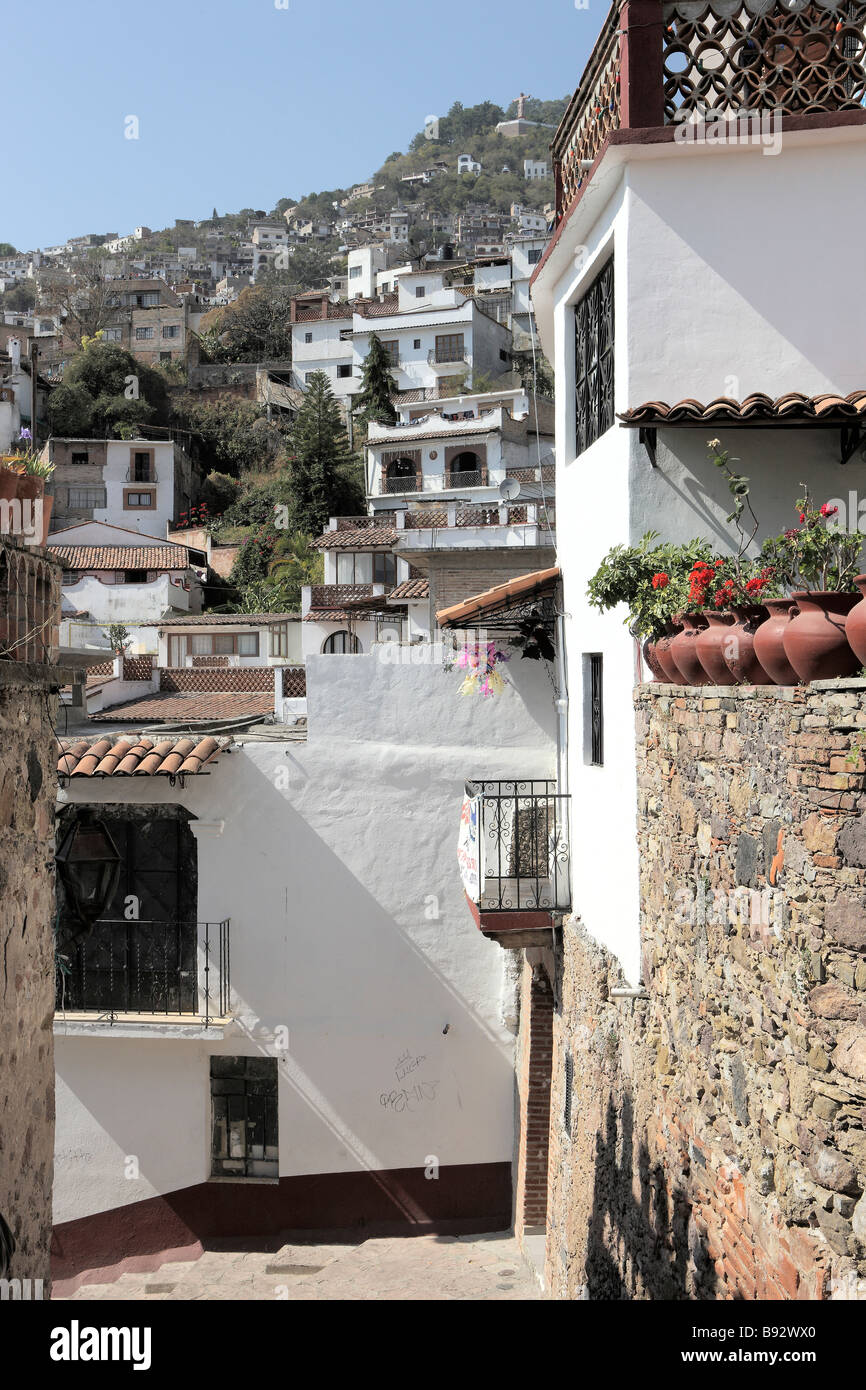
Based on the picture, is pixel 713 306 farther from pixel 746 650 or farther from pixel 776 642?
pixel 776 642

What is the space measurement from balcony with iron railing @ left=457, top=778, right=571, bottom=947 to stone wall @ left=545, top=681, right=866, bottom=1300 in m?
2.15

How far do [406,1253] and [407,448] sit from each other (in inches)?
1469

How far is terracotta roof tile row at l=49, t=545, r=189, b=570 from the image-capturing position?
43250mm

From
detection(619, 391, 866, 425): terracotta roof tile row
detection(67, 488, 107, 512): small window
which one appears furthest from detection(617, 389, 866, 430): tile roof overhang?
detection(67, 488, 107, 512): small window

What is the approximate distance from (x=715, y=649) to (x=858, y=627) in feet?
4.06

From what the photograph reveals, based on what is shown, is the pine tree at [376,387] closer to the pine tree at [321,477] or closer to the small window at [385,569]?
the pine tree at [321,477]

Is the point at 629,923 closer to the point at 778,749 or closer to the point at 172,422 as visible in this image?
the point at 778,749

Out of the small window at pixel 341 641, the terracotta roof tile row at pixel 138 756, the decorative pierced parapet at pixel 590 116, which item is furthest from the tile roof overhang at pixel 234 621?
the decorative pierced parapet at pixel 590 116

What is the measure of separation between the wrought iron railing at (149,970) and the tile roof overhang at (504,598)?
4.30 m

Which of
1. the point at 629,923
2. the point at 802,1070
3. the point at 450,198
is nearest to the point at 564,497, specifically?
the point at 629,923

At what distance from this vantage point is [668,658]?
6109mm

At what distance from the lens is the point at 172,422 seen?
2431 inches

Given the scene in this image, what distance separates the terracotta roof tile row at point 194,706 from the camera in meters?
21.0

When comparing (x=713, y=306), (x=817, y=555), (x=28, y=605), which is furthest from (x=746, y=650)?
(x=713, y=306)
